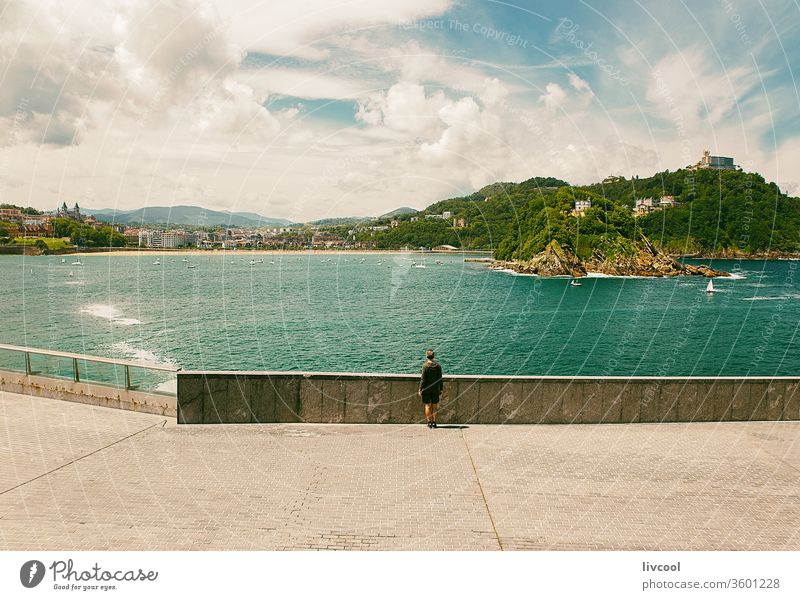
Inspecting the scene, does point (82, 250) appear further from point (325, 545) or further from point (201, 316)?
point (325, 545)

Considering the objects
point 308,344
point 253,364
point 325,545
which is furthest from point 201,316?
point 325,545

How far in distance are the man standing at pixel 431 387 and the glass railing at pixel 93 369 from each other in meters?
4.76

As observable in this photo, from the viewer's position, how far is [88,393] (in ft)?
41.4

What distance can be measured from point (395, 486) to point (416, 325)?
56.8 m

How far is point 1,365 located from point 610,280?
126 metres

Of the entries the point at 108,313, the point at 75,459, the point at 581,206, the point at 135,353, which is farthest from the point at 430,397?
the point at 581,206

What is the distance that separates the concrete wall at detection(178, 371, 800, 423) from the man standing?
1.16 feet

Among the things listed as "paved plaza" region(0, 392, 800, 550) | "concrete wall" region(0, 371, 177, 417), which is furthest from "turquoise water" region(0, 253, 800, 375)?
"paved plaza" region(0, 392, 800, 550)

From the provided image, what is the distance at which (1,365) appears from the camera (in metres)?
13.8

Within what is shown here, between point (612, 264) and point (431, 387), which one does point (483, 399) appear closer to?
point (431, 387)

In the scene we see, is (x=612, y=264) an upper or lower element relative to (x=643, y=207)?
lower

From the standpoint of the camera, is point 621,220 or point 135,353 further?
point 621,220

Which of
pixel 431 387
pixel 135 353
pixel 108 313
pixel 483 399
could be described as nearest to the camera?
pixel 431 387

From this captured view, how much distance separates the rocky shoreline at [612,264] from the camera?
128 meters
